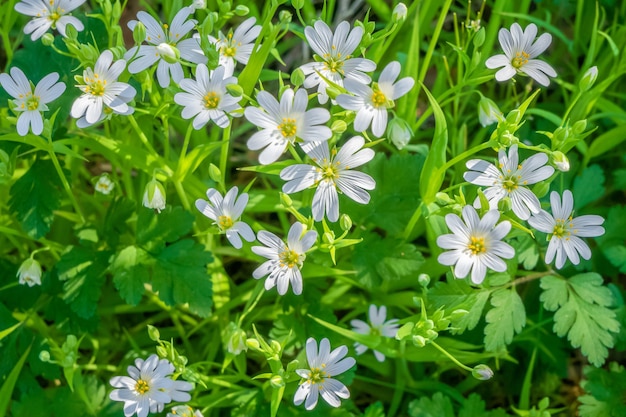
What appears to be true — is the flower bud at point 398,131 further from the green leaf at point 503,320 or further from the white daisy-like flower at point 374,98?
the green leaf at point 503,320

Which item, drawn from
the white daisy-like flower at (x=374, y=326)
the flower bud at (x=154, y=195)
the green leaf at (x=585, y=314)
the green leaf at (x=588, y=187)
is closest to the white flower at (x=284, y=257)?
the flower bud at (x=154, y=195)

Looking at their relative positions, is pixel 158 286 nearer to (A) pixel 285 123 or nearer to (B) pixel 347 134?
(A) pixel 285 123

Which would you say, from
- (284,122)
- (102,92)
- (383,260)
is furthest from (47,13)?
(383,260)

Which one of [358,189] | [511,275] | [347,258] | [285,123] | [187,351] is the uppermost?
[285,123]

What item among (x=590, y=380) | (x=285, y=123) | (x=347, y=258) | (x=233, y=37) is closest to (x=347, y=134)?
(x=347, y=258)

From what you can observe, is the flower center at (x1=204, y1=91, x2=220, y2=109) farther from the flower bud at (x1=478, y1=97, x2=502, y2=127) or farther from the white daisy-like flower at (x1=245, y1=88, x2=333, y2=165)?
the flower bud at (x1=478, y1=97, x2=502, y2=127)

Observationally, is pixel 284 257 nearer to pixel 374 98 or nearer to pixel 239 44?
pixel 374 98
